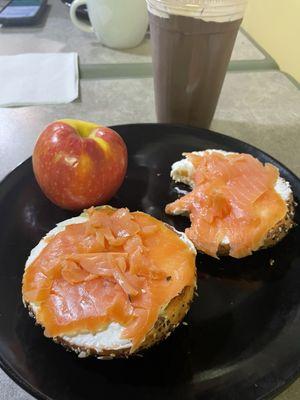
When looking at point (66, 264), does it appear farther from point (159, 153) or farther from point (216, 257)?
point (159, 153)

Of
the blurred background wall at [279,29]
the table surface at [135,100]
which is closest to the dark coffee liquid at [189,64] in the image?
the table surface at [135,100]

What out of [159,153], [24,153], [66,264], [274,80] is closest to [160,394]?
[66,264]

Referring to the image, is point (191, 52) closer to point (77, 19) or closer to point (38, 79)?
point (38, 79)

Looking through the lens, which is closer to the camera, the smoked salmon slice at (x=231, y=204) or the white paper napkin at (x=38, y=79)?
the smoked salmon slice at (x=231, y=204)

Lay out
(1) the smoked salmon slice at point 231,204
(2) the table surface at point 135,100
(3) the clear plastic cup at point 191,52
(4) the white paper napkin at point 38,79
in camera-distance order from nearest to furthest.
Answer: (1) the smoked salmon slice at point 231,204, (3) the clear plastic cup at point 191,52, (2) the table surface at point 135,100, (4) the white paper napkin at point 38,79

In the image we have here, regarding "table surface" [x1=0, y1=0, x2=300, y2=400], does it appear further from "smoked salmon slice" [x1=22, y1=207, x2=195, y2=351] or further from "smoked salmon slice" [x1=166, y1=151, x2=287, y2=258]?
"smoked salmon slice" [x1=22, y1=207, x2=195, y2=351]

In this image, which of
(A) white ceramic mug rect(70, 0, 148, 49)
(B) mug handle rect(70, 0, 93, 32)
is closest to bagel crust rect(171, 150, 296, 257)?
(A) white ceramic mug rect(70, 0, 148, 49)

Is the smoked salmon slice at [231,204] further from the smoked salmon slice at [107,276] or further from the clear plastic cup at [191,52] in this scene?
the clear plastic cup at [191,52]

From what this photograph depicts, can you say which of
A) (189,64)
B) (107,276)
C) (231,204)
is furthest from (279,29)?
(107,276)
